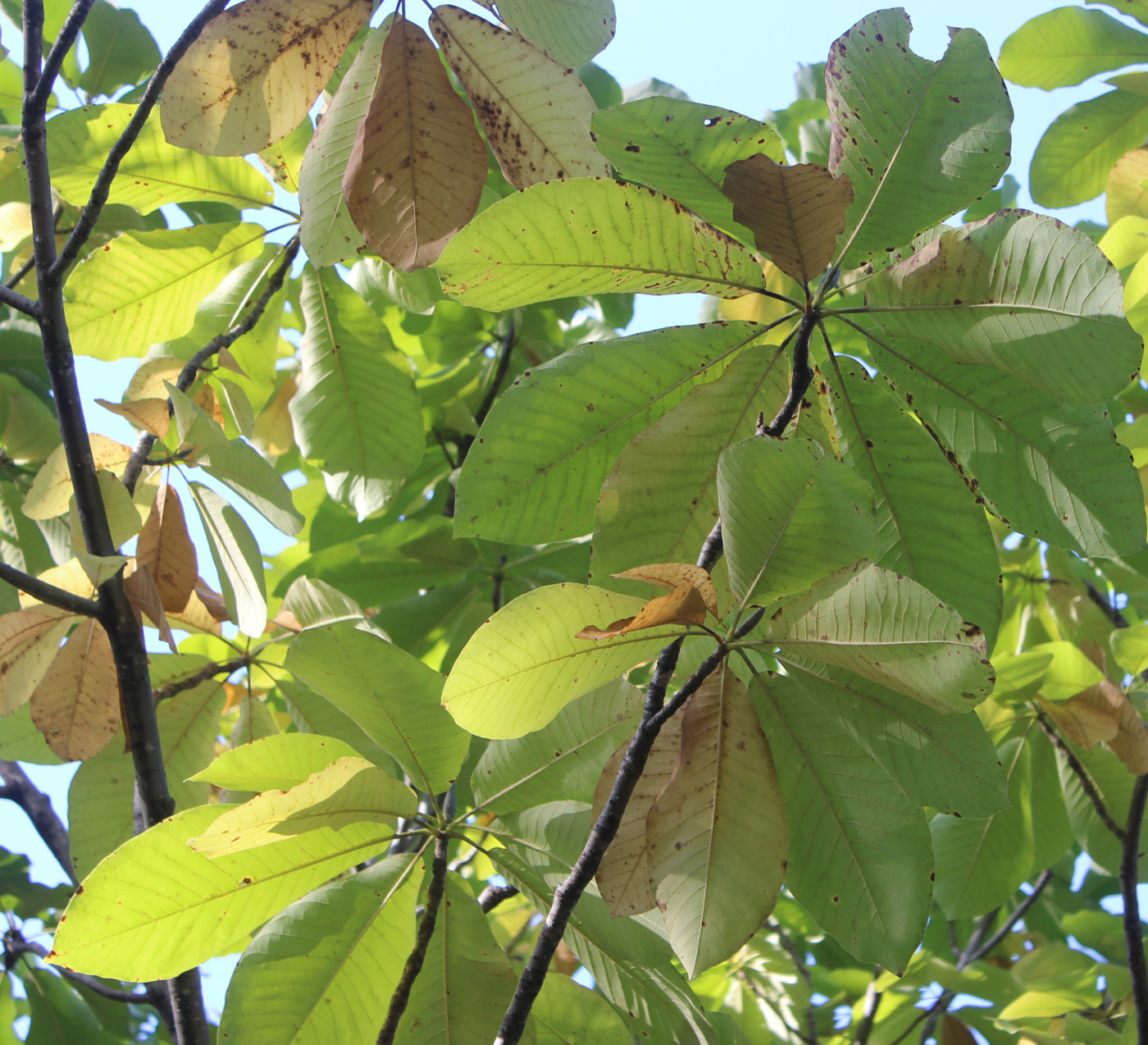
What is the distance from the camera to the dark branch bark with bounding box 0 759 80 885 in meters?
1.56

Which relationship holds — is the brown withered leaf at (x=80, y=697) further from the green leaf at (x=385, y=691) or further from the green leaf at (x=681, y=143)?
the green leaf at (x=681, y=143)

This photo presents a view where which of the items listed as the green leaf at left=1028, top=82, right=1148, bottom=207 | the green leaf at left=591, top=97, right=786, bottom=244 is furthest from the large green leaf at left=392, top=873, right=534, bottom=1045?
the green leaf at left=1028, top=82, right=1148, bottom=207

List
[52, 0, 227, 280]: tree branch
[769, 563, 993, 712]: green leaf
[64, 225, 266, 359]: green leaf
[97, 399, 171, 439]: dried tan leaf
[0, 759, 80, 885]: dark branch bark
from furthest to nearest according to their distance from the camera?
[0, 759, 80, 885]: dark branch bark
[64, 225, 266, 359]: green leaf
[97, 399, 171, 439]: dried tan leaf
[52, 0, 227, 280]: tree branch
[769, 563, 993, 712]: green leaf

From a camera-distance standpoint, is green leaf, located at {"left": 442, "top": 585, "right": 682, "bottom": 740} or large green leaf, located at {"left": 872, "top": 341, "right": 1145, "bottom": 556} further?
large green leaf, located at {"left": 872, "top": 341, "right": 1145, "bottom": 556}

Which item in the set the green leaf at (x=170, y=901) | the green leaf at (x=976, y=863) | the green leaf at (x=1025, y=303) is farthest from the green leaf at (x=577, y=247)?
the green leaf at (x=976, y=863)

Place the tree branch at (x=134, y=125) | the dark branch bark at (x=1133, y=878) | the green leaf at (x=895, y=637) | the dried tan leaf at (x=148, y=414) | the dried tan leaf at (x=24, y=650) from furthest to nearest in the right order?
the dark branch bark at (x=1133, y=878)
the dried tan leaf at (x=148, y=414)
the dried tan leaf at (x=24, y=650)
the tree branch at (x=134, y=125)
the green leaf at (x=895, y=637)

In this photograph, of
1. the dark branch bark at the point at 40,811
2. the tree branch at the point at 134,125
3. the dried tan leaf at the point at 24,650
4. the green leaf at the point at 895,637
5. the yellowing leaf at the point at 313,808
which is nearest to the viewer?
the green leaf at the point at 895,637

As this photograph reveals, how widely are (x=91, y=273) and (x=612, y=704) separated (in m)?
0.82

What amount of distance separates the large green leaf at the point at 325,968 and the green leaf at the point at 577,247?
502 millimetres

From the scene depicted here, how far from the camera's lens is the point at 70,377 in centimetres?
88

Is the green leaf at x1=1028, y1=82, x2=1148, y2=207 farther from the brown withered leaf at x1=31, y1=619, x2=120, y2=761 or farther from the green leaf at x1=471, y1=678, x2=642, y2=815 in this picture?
the brown withered leaf at x1=31, y1=619, x2=120, y2=761

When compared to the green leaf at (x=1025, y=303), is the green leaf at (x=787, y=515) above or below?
below

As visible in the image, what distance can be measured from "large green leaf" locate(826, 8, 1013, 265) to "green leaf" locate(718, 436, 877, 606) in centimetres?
23

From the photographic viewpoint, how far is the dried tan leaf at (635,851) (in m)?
0.67
